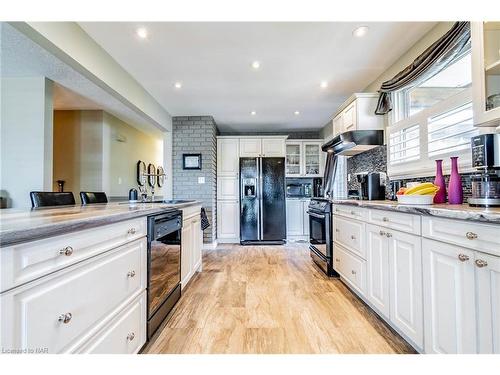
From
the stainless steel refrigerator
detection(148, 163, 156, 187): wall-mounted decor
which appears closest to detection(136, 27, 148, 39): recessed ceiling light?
the stainless steel refrigerator

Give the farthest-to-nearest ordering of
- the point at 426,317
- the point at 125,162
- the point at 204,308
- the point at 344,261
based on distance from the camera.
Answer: the point at 125,162 → the point at 344,261 → the point at 204,308 → the point at 426,317

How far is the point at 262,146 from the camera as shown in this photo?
17.2ft

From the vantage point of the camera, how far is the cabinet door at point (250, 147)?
5.21 m

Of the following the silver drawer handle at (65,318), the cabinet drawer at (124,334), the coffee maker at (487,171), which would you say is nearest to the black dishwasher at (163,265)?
the cabinet drawer at (124,334)

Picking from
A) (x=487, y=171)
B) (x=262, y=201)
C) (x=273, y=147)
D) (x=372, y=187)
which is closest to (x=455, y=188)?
(x=487, y=171)

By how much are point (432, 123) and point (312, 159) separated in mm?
3340

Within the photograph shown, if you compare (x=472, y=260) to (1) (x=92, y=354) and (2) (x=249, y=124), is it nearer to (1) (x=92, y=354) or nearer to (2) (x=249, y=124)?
(1) (x=92, y=354)

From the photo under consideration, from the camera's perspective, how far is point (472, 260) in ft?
3.67

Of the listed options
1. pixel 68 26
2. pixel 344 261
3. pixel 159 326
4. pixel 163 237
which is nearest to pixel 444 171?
pixel 344 261

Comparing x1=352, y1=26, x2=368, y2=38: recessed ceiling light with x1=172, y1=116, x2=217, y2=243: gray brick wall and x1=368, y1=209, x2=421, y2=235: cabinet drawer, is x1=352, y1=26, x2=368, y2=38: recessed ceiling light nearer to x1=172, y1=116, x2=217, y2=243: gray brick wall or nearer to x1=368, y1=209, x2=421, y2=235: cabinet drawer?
x1=368, y1=209, x2=421, y2=235: cabinet drawer

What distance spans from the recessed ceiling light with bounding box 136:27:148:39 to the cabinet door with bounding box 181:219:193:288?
173 cm

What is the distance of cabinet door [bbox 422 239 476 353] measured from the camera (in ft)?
3.72

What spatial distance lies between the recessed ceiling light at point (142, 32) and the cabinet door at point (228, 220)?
3.28 metres

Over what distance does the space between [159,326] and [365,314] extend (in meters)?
1.61
